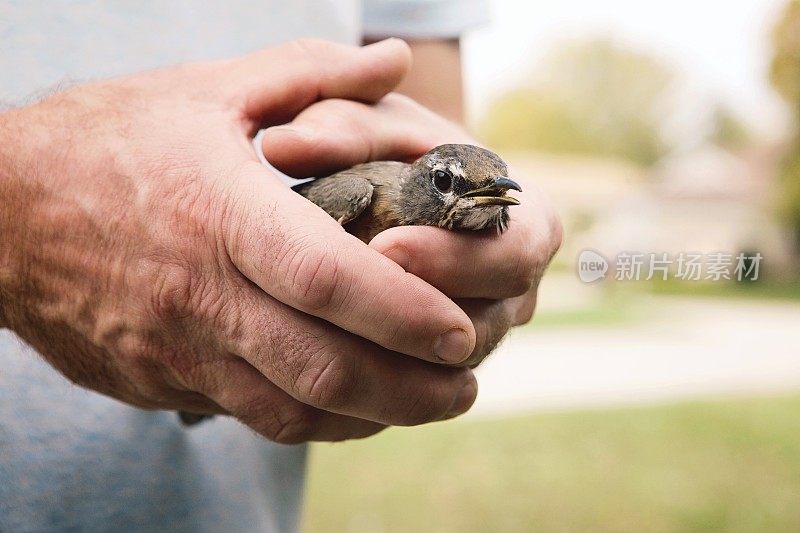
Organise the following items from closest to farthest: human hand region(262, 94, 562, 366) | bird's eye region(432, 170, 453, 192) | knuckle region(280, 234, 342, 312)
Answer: knuckle region(280, 234, 342, 312) → human hand region(262, 94, 562, 366) → bird's eye region(432, 170, 453, 192)

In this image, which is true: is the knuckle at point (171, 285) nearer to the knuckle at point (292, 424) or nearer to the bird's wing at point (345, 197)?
the knuckle at point (292, 424)

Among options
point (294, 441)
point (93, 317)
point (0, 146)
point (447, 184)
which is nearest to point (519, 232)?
point (447, 184)

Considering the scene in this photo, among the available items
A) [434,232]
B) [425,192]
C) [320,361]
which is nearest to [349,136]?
[425,192]

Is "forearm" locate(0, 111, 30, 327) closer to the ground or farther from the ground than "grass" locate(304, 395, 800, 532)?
farther from the ground

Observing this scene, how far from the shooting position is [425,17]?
3.56 meters

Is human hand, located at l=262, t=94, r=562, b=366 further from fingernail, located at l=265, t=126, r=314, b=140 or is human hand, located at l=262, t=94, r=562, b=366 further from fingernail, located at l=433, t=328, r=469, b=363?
fingernail, located at l=433, t=328, r=469, b=363

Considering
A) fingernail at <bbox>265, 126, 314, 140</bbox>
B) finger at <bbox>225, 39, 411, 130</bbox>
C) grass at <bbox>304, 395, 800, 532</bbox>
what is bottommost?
grass at <bbox>304, 395, 800, 532</bbox>

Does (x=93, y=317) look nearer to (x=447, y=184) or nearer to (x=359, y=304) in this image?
(x=359, y=304)

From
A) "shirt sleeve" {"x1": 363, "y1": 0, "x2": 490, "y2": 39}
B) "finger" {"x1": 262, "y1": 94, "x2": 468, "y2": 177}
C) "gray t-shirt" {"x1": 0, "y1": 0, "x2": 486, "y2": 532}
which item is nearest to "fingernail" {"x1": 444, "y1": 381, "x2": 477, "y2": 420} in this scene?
"finger" {"x1": 262, "y1": 94, "x2": 468, "y2": 177}

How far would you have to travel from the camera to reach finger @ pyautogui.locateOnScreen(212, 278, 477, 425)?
6.59 feet

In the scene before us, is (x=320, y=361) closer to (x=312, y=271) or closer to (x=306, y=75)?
(x=312, y=271)

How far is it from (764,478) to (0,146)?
348 inches

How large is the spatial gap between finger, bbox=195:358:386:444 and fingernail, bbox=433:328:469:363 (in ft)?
1.50

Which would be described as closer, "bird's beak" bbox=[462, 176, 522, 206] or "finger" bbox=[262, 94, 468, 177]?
"bird's beak" bbox=[462, 176, 522, 206]
